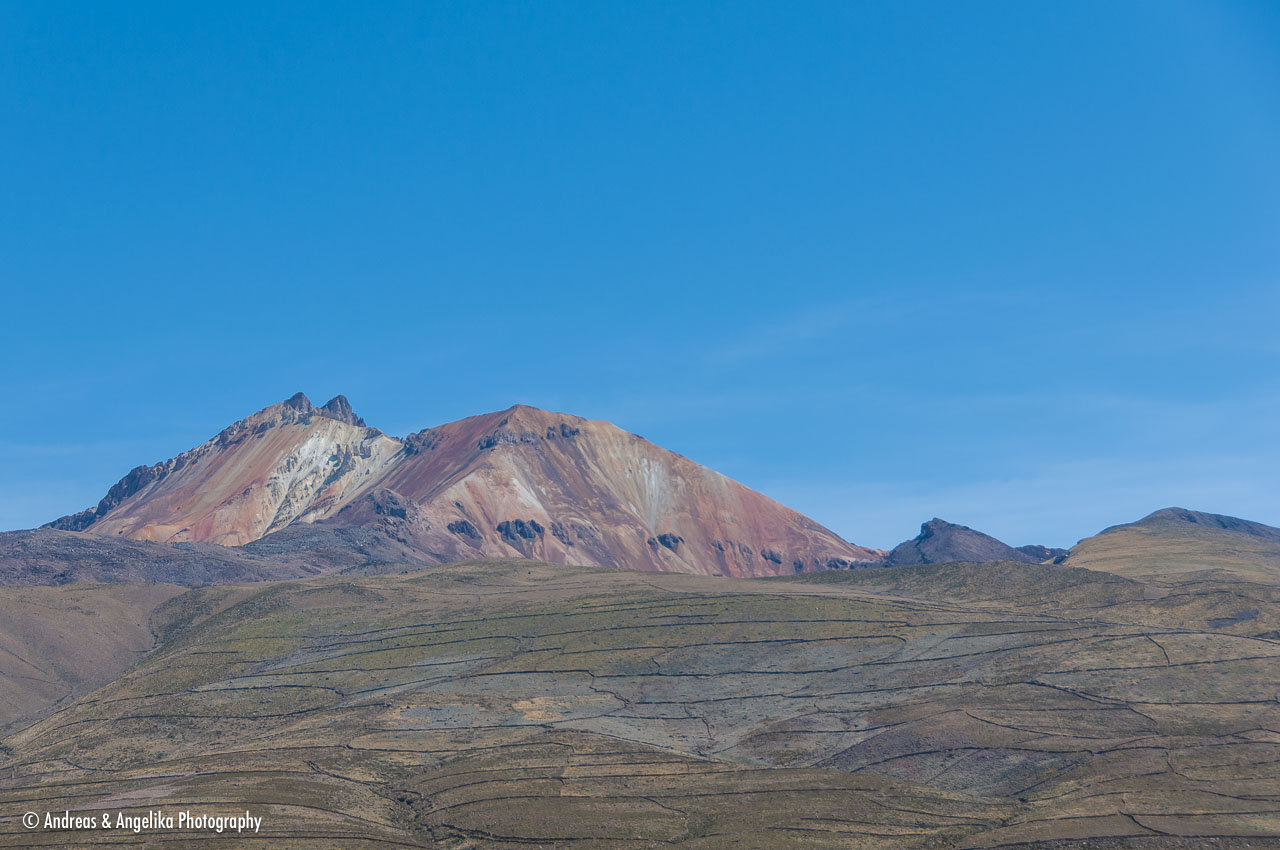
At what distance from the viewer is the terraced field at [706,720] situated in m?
88.4

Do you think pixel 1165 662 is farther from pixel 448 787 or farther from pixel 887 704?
pixel 448 787

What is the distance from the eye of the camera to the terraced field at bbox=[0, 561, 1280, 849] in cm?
8838

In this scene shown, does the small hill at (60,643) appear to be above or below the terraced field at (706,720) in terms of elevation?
above

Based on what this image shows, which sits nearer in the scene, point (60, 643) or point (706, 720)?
point (706, 720)

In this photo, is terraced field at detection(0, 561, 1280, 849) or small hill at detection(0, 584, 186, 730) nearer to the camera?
terraced field at detection(0, 561, 1280, 849)

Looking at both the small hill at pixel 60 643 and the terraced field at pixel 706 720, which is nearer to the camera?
the terraced field at pixel 706 720

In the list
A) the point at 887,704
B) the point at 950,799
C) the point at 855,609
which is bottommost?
the point at 950,799

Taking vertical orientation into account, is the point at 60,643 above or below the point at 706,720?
above

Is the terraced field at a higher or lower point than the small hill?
lower

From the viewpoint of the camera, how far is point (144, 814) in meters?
86.9

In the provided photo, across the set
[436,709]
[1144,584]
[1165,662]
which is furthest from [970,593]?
[436,709]

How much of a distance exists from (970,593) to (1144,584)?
78.4ft

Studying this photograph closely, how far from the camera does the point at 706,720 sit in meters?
122

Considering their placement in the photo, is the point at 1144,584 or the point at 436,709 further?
the point at 1144,584
